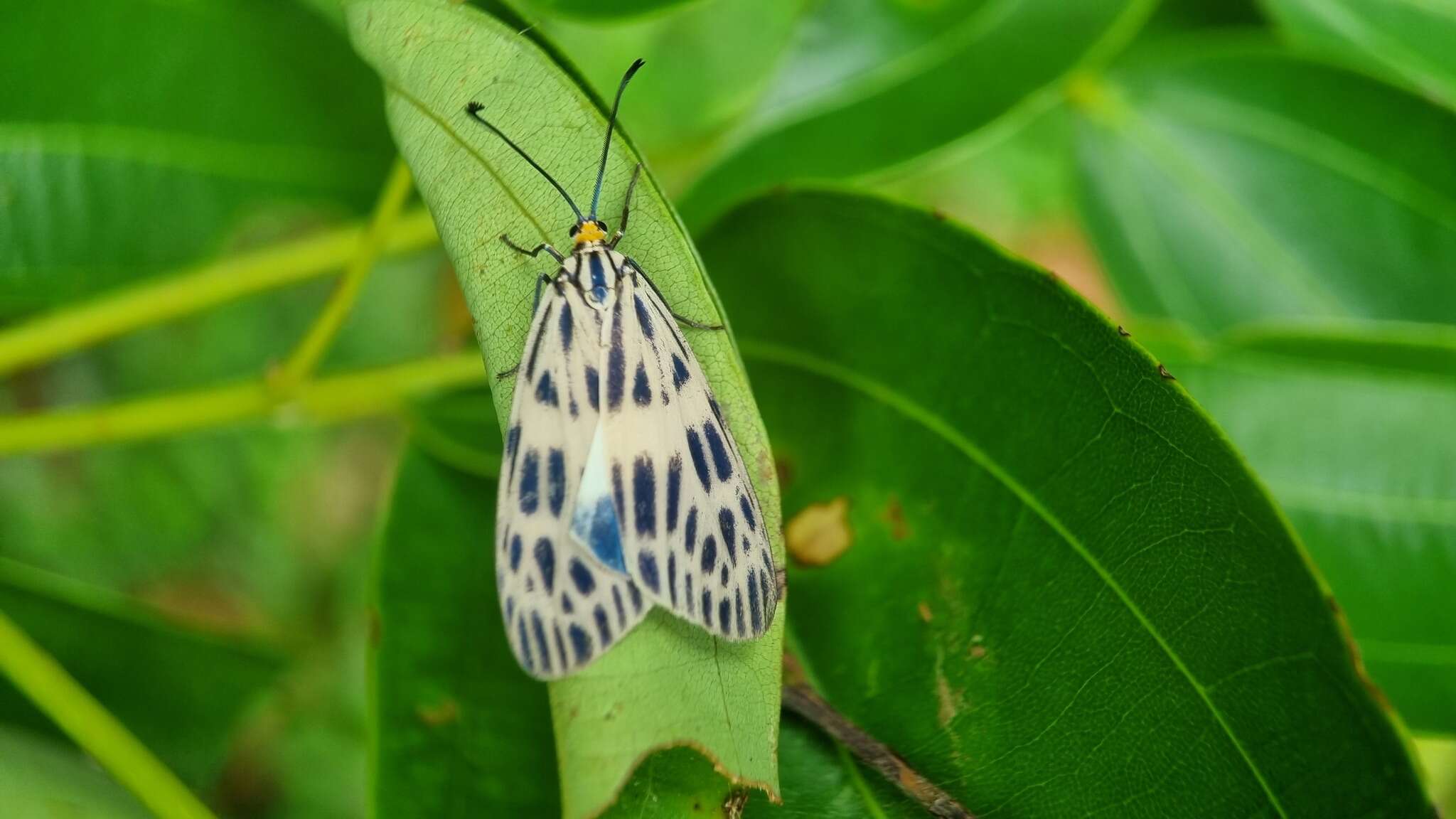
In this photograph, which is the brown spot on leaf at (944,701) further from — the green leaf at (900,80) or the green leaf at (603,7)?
the green leaf at (603,7)

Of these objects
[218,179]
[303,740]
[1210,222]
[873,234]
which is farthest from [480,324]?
[303,740]

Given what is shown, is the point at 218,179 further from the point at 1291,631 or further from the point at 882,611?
the point at 1291,631

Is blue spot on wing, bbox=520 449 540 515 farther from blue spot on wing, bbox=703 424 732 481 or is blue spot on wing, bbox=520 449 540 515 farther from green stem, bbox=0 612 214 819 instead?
green stem, bbox=0 612 214 819

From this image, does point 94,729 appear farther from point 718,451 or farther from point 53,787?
point 718,451

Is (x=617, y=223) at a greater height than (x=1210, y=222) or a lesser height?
lesser

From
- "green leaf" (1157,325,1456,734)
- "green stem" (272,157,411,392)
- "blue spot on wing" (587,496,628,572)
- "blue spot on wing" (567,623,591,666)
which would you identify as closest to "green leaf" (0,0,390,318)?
"green stem" (272,157,411,392)

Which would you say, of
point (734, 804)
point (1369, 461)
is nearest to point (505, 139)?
point (734, 804)

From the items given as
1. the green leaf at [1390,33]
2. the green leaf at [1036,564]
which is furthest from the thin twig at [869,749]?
the green leaf at [1390,33]
